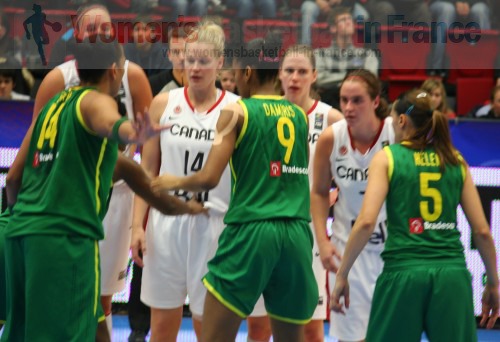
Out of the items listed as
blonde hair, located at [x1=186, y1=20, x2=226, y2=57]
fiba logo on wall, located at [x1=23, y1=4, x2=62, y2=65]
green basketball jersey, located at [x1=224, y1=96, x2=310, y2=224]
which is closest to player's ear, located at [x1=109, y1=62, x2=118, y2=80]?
green basketball jersey, located at [x1=224, y1=96, x2=310, y2=224]

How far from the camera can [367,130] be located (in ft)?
21.6

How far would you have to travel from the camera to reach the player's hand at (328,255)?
20.6 ft

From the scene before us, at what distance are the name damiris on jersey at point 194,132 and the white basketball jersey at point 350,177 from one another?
836 mm

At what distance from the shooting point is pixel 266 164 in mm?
5398

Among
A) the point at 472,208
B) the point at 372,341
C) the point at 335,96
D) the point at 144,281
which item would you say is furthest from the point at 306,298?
the point at 335,96

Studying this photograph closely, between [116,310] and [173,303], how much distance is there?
2.65 meters

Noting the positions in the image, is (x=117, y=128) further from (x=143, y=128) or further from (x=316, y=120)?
(x=316, y=120)

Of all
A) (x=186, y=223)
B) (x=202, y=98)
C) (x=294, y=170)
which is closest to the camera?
(x=294, y=170)

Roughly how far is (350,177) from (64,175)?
2365mm

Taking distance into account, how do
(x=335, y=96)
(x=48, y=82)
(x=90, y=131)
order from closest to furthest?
(x=90, y=131)
(x=48, y=82)
(x=335, y=96)

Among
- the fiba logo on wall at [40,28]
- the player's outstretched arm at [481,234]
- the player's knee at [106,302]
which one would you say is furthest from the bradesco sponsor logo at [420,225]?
the fiba logo on wall at [40,28]

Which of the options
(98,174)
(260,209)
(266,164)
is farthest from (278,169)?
(98,174)

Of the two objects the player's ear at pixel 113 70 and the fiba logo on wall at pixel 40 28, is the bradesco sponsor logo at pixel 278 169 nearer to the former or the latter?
the player's ear at pixel 113 70

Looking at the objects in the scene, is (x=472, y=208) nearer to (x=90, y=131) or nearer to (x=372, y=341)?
(x=372, y=341)
